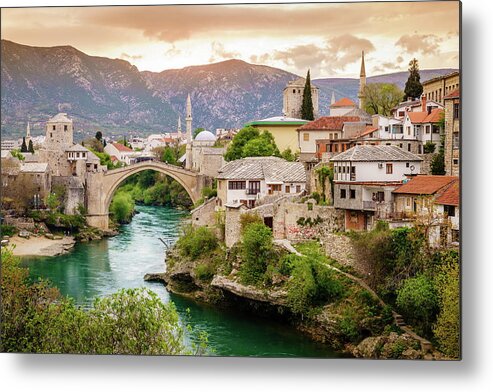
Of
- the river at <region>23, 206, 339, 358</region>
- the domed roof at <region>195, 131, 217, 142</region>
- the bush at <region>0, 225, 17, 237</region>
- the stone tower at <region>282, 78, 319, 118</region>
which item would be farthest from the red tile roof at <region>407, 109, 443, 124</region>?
the bush at <region>0, 225, 17, 237</region>

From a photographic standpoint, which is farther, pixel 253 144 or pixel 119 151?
pixel 119 151

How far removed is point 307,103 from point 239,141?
1624mm

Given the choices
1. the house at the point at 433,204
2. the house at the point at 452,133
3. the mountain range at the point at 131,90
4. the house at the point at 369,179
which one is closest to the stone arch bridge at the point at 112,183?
the mountain range at the point at 131,90

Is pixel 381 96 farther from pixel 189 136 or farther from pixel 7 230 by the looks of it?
pixel 7 230

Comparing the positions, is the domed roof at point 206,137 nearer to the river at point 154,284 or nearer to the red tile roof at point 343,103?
the river at point 154,284

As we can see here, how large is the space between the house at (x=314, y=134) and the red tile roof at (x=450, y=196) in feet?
9.30

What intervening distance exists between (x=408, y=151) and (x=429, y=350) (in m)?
2.67

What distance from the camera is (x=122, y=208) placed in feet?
49.6

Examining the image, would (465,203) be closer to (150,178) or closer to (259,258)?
(259,258)

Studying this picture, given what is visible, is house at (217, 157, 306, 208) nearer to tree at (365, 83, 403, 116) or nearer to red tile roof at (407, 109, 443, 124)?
tree at (365, 83, 403, 116)

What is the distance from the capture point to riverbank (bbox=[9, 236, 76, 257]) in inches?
407

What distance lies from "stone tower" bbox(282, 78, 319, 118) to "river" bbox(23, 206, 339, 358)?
2.65 m

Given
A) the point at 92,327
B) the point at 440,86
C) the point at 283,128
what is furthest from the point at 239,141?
the point at 92,327

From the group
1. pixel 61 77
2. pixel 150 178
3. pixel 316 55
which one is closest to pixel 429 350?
pixel 316 55
